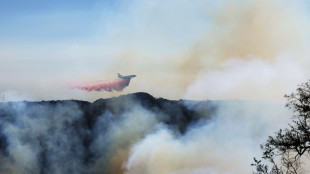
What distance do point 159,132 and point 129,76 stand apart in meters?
9.72

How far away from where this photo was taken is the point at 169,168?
60.2m

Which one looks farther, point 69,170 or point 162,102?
point 162,102

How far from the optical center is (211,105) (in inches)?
2854

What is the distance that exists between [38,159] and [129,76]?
1752 cm

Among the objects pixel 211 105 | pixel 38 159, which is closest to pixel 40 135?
pixel 38 159

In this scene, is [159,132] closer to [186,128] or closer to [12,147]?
[186,128]

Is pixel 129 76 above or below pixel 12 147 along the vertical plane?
above

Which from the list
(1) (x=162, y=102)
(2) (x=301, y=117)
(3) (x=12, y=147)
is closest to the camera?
(2) (x=301, y=117)

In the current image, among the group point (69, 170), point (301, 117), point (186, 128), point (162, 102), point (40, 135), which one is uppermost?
point (162, 102)

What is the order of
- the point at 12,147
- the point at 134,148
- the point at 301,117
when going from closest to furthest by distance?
the point at 301,117
the point at 12,147
the point at 134,148

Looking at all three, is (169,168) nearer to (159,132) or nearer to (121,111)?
(159,132)

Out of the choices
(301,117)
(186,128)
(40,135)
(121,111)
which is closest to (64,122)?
(40,135)

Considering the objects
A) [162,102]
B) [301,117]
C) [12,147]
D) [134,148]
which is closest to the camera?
[301,117]

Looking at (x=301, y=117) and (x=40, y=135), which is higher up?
(x=40, y=135)
